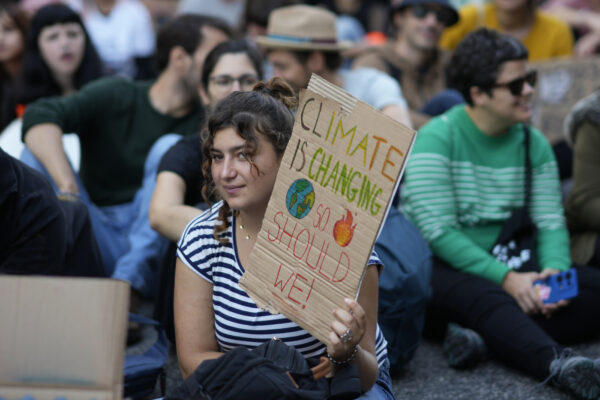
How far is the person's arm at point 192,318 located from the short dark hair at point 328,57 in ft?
8.02

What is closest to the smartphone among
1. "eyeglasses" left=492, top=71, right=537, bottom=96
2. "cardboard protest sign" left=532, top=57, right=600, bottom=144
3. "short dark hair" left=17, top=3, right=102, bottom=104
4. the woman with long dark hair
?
"eyeglasses" left=492, top=71, right=537, bottom=96

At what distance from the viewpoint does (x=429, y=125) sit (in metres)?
3.67

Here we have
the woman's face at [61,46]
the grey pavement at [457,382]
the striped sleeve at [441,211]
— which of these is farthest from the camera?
the woman's face at [61,46]

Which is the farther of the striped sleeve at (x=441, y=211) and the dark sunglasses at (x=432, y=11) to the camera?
the dark sunglasses at (x=432, y=11)

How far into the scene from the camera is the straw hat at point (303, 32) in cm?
437

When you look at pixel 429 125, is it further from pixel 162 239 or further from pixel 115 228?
pixel 115 228

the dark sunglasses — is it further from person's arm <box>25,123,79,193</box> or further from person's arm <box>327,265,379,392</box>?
person's arm <box>327,265,379,392</box>

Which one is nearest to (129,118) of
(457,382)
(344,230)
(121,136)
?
(121,136)

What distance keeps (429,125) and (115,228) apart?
5.72ft

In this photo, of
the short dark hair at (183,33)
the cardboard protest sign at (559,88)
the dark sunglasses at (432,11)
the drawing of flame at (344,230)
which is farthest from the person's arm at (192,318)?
the cardboard protest sign at (559,88)

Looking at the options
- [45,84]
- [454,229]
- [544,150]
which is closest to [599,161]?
[544,150]

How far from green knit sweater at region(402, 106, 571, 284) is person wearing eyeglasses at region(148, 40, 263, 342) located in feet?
3.04

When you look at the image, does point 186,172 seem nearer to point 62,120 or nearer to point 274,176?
point 62,120

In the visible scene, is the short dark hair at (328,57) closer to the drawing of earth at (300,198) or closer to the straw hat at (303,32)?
the straw hat at (303,32)
